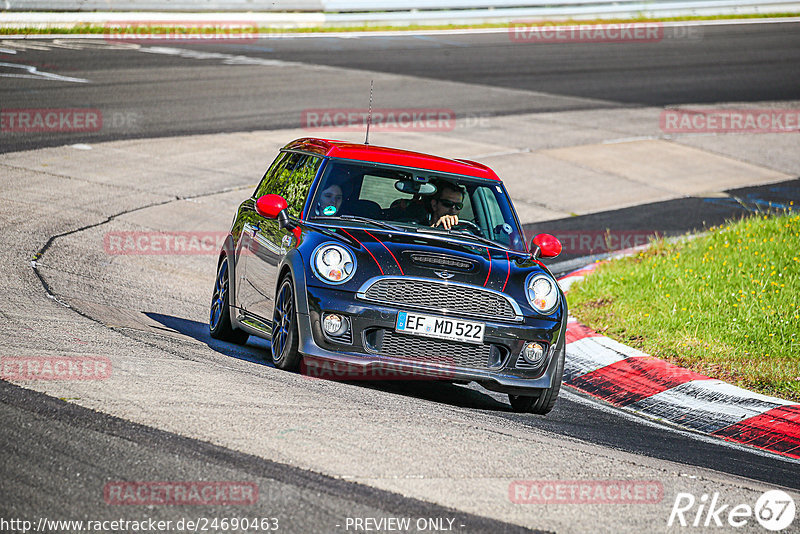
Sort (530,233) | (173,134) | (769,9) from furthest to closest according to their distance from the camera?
1. (769,9)
2. (173,134)
3. (530,233)

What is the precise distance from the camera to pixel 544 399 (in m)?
7.10

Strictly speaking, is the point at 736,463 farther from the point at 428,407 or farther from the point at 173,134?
the point at 173,134

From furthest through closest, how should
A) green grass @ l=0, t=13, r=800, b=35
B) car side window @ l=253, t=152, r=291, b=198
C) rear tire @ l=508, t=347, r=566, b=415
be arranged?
1. green grass @ l=0, t=13, r=800, b=35
2. car side window @ l=253, t=152, r=291, b=198
3. rear tire @ l=508, t=347, r=566, b=415

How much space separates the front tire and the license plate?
2.37 ft

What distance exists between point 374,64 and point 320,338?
19498 mm

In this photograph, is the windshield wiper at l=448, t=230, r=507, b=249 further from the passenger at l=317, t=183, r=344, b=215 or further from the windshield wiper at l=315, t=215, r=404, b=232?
the passenger at l=317, t=183, r=344, b=215

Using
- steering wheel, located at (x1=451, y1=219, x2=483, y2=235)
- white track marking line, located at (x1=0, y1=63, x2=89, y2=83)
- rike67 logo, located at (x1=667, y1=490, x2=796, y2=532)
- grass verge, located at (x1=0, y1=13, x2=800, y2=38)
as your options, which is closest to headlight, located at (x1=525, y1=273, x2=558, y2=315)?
steering wheel, located at (x1=451, y1=219, x2=483, y2=235)

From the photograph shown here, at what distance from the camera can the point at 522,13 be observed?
33.3 meters

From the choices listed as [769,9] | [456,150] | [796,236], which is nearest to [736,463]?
[796,236]

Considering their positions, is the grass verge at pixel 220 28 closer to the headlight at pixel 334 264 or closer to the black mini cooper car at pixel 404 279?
the black mini cooper car at pixel 404 279

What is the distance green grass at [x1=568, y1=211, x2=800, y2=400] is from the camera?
8.49m

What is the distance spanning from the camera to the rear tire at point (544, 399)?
7.07m

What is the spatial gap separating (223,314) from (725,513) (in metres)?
4.76

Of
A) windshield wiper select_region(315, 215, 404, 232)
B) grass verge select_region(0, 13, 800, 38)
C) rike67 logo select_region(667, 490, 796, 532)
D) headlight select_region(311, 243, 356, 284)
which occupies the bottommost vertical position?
rike67 logo select_region(667, 490, 796, 532)
